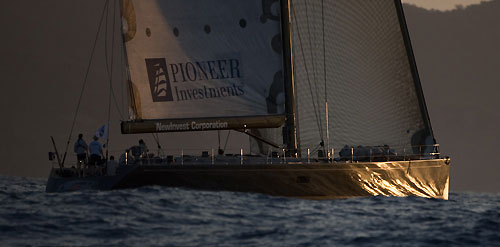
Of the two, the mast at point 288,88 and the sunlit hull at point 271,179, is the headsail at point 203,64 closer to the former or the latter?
the mast at point 288,88

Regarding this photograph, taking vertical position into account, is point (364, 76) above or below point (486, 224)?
above

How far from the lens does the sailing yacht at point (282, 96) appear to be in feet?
101

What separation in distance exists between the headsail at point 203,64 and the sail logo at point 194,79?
1.4 inches

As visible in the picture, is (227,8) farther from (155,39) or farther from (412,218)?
(412,218)

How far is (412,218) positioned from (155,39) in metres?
13.0

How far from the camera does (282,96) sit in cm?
3253

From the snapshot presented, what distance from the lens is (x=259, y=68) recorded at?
32594mm

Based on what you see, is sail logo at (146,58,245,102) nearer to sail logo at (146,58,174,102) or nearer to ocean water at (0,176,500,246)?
sail logo at (146,58,174,102)

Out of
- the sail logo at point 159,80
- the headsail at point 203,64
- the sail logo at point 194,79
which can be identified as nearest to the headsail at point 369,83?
the headsail at point 203,64

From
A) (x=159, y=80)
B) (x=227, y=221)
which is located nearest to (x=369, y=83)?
(x=159, y=80)

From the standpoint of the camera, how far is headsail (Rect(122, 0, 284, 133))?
1282 inches

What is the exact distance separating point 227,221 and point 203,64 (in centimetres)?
1112

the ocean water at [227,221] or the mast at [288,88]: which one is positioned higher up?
the mast at [288,88]

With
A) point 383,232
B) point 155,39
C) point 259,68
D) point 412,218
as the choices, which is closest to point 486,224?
point 412,218
